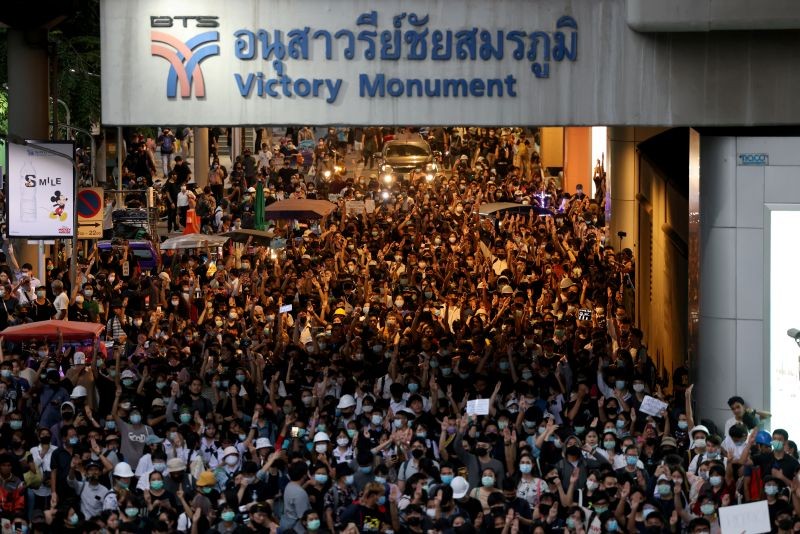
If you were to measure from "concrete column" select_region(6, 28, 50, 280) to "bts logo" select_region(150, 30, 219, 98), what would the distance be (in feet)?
18.3

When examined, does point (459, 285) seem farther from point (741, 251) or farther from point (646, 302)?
point (741, 251)

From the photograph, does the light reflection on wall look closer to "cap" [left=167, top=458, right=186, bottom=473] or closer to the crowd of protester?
the crowd of protester

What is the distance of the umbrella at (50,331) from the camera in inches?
886

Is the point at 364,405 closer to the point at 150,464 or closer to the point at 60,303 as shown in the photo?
the point at 150,464

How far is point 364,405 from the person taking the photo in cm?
2012

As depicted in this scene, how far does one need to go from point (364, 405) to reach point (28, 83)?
848 centimetres

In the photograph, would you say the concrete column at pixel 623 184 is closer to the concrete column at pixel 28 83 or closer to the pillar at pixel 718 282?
the pillar at pixel 718 282

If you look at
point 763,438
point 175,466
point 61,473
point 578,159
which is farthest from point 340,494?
point 578,159

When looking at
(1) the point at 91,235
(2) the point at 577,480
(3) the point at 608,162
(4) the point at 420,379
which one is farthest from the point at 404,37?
(3) the point at 608,162

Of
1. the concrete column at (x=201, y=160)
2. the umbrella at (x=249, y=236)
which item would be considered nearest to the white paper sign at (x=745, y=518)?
the umbrella at (x=249, y=236)

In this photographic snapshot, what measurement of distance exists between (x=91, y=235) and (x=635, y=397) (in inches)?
408

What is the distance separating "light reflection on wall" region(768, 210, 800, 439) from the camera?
1944 centimetres

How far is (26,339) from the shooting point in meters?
23.0

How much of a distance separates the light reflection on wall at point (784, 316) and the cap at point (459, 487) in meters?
4.40
